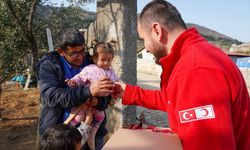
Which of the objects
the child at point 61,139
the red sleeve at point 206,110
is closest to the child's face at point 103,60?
the child at point 61,139

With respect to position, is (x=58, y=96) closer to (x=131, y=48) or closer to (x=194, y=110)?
(x=194, y=110)

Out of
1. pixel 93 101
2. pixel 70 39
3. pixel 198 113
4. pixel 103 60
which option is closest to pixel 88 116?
pixel 93 101

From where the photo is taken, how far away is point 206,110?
152 cm

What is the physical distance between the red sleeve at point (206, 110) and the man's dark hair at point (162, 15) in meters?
0.39

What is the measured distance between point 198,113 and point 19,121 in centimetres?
808

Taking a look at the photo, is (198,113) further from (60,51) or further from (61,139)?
(60,51)

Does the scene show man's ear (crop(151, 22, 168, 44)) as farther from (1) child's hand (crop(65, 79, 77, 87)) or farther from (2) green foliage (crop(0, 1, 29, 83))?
(2) green foliage (crop(0, 1, 29, 83))

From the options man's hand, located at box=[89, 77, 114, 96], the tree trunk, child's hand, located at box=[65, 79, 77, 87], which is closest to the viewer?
man's hand, located at box=[89, 77, 114, 96]

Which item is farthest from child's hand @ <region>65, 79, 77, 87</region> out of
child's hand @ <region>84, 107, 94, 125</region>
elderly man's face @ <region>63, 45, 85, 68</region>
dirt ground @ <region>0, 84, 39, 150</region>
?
dirt ground @ <region>0, 84, 39, 150</region>

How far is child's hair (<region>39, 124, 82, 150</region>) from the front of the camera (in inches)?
95.2

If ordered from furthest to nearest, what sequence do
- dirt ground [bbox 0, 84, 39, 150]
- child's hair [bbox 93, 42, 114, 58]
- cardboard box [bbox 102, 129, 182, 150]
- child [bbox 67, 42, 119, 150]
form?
dirt ground [bbox 0, 84, 39, 150], child's hair [bbox 93, 42, 114, 58], child [bbox 67, 42, 119, 150], cardboard box [bbox 102, 129, 182, 150]

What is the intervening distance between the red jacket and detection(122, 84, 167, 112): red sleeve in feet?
3.21

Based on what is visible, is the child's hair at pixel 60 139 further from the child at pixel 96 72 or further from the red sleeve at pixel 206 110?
the red sleeve at pixel 206 110

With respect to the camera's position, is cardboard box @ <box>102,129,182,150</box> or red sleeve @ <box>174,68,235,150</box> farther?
cardboard box @ <box>102,129,182,150</box>
